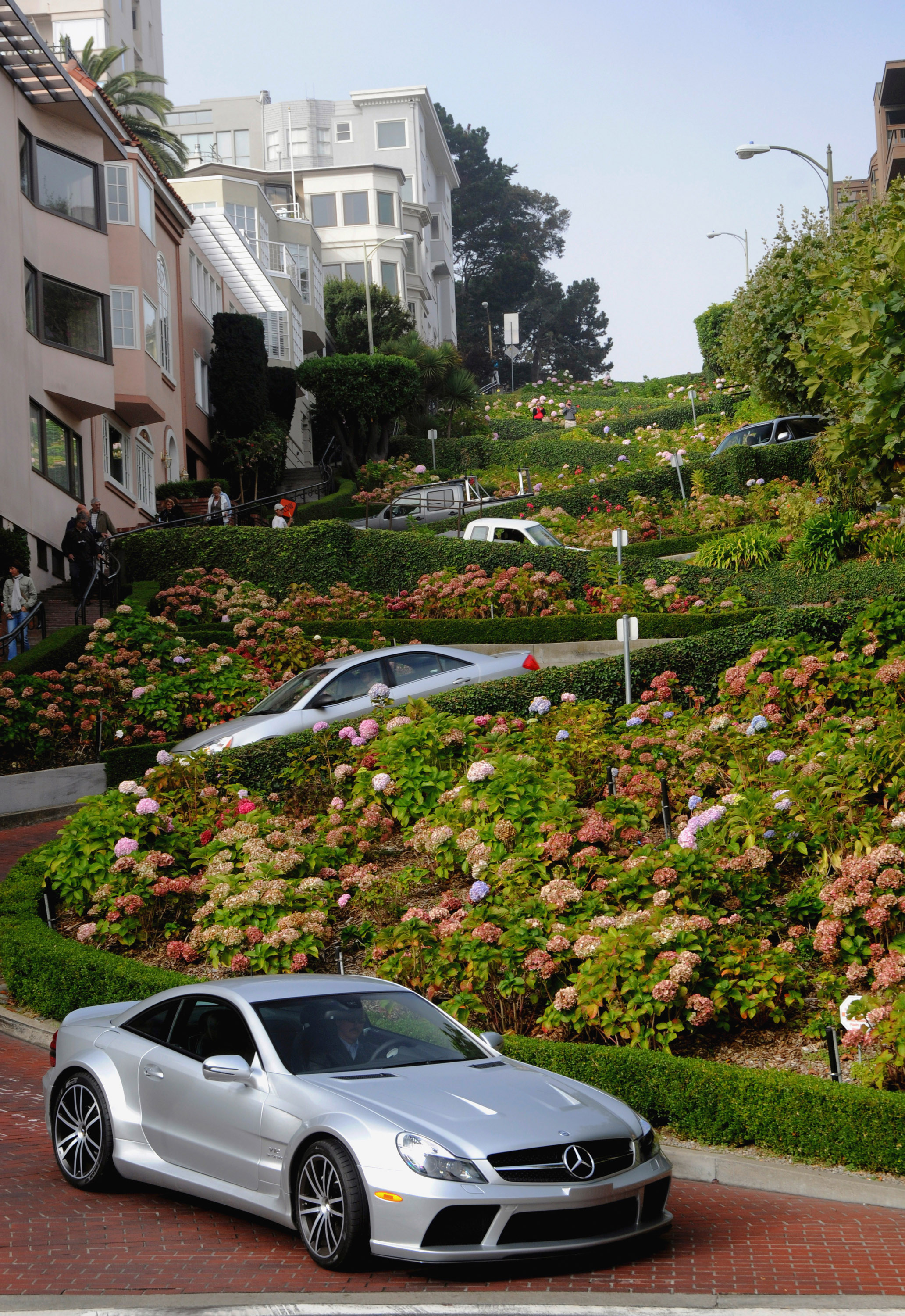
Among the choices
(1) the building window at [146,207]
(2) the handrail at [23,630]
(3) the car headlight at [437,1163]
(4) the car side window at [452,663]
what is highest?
(1) the building window at [146,207]

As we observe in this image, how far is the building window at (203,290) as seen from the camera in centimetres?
4169

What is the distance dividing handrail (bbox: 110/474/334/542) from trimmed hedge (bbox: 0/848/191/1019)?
16.3m

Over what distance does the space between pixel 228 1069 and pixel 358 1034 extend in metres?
0.65

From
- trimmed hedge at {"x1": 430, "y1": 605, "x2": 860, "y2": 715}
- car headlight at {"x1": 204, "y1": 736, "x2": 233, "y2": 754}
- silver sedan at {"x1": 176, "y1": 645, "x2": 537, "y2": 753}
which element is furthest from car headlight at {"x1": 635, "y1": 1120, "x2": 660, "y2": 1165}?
car headlight at {"x1": 204, "y1": 736, "x2": 233, "y2": 754}

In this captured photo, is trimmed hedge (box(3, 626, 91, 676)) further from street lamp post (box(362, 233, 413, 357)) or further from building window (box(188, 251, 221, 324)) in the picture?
street lamp post (box(362, 233, 413, 357))

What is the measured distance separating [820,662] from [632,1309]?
8652 millimetres

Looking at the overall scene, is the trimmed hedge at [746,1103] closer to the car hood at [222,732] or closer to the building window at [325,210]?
the car hood at [222,732]

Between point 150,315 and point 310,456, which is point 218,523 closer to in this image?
point 150,315

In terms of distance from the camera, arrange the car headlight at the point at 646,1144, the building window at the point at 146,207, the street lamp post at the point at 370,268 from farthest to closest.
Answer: the street lamp post at the point at 370,268, the building window at the point at 146,207, the car headlight at the point at 646,1144

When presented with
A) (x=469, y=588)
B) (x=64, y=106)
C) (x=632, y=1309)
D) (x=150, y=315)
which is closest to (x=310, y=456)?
(x=150, y=315)

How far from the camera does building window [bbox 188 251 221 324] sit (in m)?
41.7

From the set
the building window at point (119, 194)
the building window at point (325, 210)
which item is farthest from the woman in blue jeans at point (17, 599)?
the building window at point (325, 210)

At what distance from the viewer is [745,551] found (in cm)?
2488

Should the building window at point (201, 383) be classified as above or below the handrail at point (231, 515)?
above
